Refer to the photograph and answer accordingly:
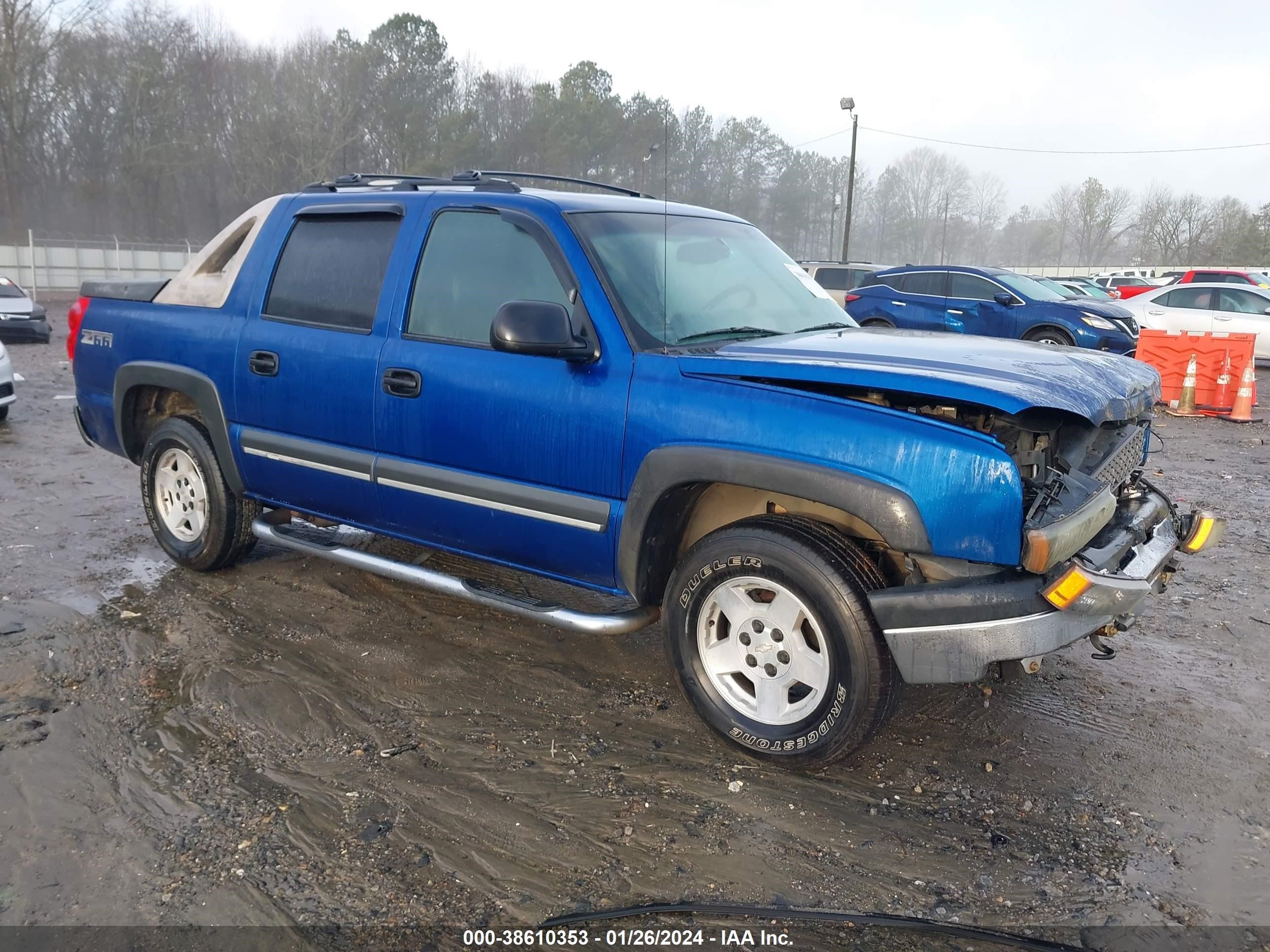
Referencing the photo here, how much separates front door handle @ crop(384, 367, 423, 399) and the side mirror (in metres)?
0.63

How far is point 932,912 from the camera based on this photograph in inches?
102

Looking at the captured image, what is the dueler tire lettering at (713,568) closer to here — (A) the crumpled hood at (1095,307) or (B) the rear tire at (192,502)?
(B) the rear tire at (192,502)

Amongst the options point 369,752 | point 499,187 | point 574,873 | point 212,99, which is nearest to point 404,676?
point 369,752

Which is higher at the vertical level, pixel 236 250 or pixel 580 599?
pixel 236 250

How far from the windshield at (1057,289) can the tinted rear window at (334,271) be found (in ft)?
42.3

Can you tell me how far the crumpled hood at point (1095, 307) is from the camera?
14.1 meters

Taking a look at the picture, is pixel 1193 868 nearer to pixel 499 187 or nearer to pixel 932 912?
pixel 932 912

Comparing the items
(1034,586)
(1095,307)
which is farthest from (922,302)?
(1034,586)

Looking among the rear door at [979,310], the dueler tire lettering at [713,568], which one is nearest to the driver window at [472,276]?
the dueler tire lettering at [713,568]

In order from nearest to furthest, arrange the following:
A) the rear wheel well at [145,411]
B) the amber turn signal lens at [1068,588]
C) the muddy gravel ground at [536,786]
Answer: the muddy gravel ground at [536,786]
the amber turn signal lens at [1068,588]
the rear wheel well at [145,411]

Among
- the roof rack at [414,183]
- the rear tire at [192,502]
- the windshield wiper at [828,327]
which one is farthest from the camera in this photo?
the rear tire at [192,502]

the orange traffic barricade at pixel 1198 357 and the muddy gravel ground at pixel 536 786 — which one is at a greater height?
the orange traffic barricade at pixel 1198 357

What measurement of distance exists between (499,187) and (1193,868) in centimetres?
346

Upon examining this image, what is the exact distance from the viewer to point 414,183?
439 cm
